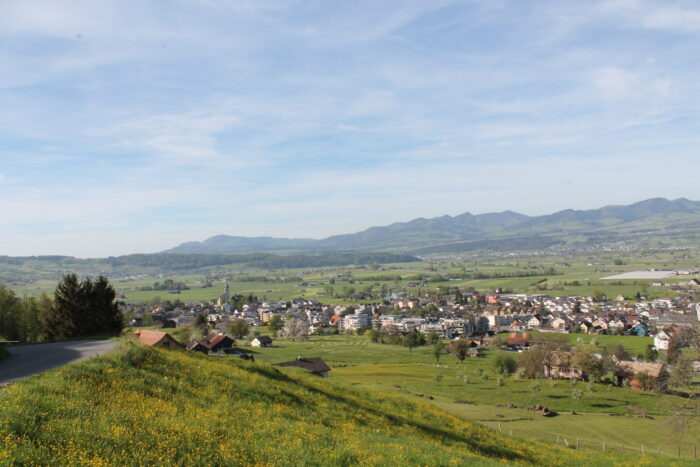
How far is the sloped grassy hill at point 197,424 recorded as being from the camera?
10.2 metres

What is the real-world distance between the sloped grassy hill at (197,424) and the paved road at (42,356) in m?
1.98

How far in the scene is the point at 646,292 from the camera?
589 ft

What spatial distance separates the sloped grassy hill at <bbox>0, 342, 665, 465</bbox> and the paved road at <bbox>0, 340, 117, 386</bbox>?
1.98 meters

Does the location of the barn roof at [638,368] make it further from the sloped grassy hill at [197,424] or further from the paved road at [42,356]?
the paved road at [42,356]

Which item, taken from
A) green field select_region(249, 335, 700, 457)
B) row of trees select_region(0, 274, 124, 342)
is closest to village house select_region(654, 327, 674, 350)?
green field select_region(249, 335, 700, 457)

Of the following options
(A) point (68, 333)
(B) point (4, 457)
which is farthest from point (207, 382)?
(A) point (68, 333)

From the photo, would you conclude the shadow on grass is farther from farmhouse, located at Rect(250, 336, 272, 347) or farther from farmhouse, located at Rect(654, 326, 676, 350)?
farmhouse, located at Rect(654, 326, 676, 350)

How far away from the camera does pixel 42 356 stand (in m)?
20.3

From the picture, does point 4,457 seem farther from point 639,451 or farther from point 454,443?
point 639,451

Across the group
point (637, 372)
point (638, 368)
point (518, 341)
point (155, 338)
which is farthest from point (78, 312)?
point (518, 341)

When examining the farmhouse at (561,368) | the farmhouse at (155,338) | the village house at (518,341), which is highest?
the farmhouse at (155,338)

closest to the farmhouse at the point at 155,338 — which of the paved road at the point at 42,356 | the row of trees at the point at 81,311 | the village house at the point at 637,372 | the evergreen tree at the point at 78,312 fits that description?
the evergreen tree at the point at 78,312

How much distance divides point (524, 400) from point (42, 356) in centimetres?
5134

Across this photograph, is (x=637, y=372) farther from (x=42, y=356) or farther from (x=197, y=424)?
(x=42, y=356)
